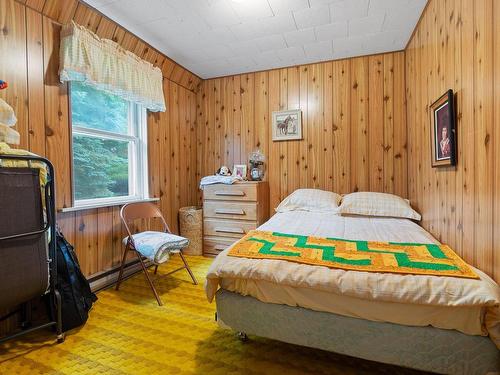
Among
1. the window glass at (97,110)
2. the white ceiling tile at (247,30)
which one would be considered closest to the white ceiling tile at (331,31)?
the white ceiling tile at (247,30)

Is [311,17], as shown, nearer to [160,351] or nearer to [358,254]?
[358,254]

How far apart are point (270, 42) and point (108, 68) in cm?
160

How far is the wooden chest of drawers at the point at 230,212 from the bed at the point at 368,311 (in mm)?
1617

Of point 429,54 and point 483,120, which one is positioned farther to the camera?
point 429,54

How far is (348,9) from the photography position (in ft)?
7.29

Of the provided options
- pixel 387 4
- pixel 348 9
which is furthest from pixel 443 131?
pixel 348 9

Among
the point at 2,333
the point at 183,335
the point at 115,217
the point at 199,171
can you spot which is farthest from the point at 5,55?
the point at 199,171

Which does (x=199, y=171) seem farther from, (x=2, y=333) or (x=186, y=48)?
(x=2, y=333)

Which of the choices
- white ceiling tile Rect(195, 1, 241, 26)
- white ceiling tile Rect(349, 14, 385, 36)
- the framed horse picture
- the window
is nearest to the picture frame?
the framed horse picture

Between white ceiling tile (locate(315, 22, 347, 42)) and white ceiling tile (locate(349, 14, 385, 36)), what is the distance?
0.07 meters

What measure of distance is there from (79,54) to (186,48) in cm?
116

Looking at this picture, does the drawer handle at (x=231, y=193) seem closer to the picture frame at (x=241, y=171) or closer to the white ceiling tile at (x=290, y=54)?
the picture frame at (x=241, y=171)

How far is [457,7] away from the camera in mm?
1564

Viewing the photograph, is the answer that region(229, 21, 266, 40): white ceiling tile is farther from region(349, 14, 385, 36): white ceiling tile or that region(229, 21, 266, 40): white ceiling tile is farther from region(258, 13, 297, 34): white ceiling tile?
region(349, 14, 385, 36): white ceiling tile
